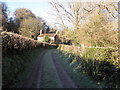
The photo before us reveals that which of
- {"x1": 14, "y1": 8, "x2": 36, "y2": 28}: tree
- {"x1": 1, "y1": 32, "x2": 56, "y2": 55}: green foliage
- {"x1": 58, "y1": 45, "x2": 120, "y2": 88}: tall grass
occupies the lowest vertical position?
{"x1": 58, "y1": 45, "x2": 120, "y2": 88}: tall grass

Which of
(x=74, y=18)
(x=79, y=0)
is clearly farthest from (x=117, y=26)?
(x=74, y=18)

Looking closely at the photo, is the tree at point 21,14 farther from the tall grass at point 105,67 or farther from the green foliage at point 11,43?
the tall grass at point 105,67

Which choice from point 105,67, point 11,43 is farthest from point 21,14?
point 105,67

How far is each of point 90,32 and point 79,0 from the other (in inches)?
334

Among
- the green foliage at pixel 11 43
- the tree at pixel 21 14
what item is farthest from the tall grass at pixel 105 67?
the tree at pixel 21 14

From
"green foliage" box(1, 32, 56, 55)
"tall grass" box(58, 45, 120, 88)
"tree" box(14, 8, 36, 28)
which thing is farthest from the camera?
"tree" box(14, 8, 36, 28)

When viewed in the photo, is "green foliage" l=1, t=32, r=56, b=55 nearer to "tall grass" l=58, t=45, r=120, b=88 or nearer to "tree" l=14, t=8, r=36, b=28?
"tall grass" l=58, t=45, r=120, b=88

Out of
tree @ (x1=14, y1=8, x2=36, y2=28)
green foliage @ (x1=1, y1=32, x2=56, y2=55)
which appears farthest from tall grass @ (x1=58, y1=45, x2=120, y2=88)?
tree @ (x1=14, y1=8, x2=36, y2=28)

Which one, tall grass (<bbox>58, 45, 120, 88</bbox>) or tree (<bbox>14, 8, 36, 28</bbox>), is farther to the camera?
tree (<bbox>14, 8, 36, 28</bbox>)

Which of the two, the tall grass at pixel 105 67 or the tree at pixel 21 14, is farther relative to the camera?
the tree at pixel 21 14

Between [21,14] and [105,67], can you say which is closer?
[105,67]

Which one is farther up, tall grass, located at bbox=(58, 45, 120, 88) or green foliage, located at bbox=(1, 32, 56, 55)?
green foliage, located at bbox=(1, 32, 56, 55)

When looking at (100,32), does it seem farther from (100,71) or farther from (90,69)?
(100,71)

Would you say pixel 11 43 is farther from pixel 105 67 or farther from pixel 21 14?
pixel 21 14
